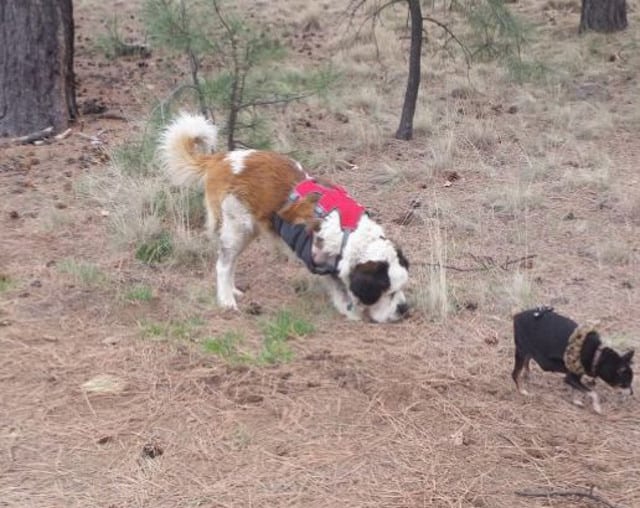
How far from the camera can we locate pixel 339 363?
4719 mm

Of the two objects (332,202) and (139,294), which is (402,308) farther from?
(139,294)

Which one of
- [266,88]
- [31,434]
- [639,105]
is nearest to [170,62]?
[266,88]

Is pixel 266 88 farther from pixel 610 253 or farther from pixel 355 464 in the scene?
pixel 355 464

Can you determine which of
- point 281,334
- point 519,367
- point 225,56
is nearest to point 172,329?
point 281,334

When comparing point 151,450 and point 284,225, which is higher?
point 284,225

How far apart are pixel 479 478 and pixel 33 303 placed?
309 centimetres

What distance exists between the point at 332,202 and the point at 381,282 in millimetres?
586

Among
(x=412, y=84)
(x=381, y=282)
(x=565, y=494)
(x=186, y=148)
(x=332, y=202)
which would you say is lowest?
(x=565, y=494)

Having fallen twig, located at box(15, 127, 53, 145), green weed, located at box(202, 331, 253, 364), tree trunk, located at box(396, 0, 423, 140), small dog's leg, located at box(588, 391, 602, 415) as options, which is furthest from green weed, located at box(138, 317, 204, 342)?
tree trunk, located at box(396, 0, 423, 140)

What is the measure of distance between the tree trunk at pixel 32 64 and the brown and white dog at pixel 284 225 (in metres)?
3.82

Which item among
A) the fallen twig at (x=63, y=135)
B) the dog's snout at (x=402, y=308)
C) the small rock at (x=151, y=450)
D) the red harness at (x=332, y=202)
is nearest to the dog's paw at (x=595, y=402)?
the dog's snout at (x=402, y=308)

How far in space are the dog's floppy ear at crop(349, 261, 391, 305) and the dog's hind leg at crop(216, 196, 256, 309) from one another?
0.83 m

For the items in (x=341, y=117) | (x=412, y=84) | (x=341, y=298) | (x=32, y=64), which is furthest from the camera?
(x=341, y=117)

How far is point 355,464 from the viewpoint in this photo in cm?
383
